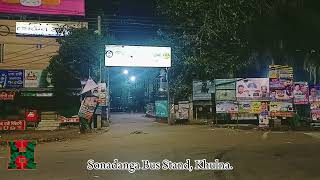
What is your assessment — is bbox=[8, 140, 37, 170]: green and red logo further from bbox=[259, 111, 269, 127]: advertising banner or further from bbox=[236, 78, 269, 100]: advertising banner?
bbox=[236, 78, 269, 100]: advertising banner

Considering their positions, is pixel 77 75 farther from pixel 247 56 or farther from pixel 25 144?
pixel 25 144

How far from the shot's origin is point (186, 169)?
12133 millimetres

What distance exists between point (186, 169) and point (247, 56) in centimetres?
1731

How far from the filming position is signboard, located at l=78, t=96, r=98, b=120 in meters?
27.7

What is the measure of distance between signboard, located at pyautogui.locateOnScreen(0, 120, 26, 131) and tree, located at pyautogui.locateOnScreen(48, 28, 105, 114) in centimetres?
632

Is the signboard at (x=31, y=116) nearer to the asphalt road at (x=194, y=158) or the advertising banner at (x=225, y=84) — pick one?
the advertising banner at (x=225, y=84)

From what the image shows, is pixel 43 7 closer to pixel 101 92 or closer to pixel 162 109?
pixel 162 109

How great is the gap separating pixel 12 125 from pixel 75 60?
7.86 meters

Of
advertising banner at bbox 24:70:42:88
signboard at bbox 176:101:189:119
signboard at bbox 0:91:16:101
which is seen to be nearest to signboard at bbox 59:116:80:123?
signboard at bbox 0:91:16:101

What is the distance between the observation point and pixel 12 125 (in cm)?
3025

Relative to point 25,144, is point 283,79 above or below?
above

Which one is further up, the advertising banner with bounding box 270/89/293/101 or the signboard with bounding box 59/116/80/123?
the advertising banner with bounding box 270/89/293/101

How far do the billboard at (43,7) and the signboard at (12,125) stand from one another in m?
17.5

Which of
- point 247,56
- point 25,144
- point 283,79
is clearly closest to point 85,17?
point 247,56
